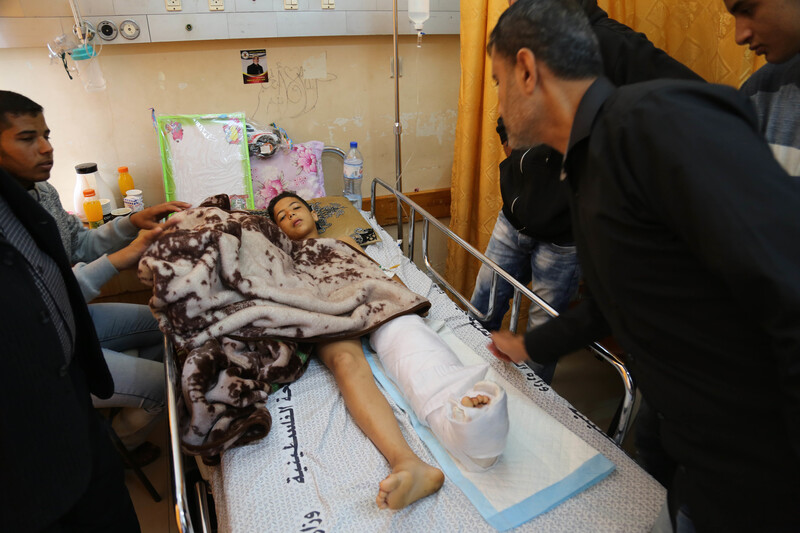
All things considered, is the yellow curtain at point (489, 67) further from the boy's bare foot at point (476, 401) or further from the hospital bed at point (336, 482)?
the boy's bare foot at point (476, 401)

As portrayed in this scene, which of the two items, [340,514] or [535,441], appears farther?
[535,441]

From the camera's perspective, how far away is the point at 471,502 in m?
1.30

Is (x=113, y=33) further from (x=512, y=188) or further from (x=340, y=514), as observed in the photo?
(x=340, y=514)

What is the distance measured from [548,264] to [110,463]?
175cm

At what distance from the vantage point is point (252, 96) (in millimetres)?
2863

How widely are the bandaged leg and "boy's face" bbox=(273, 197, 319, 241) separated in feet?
2.77

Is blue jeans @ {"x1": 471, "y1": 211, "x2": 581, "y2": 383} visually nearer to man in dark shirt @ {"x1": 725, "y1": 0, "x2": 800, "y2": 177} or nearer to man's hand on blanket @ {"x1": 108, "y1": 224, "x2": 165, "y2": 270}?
man in dark shirt @ {"x1": 725, "y1": 0, "x2": 800, "y2": 177}

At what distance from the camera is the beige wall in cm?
257

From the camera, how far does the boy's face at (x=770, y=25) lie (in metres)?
1.23

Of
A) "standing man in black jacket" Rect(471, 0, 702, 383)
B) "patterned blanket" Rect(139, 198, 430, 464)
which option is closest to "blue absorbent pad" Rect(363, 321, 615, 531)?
"patterned blanket" Rect(139, 198, 430, 464)

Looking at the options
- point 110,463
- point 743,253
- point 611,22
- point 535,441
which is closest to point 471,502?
point 535,441

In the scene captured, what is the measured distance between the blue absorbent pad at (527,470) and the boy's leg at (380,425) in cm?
9

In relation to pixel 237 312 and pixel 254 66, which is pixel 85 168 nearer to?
pixel 254 66

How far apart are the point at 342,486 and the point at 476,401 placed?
1.44 feet
